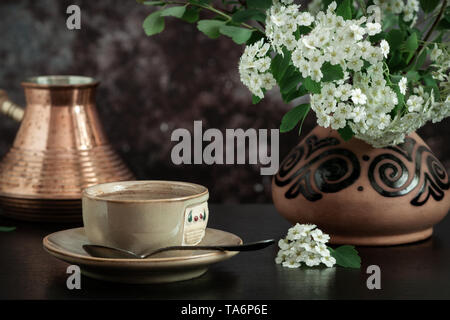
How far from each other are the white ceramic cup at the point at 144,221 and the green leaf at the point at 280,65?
16 centimetres

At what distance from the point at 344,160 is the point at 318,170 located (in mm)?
36

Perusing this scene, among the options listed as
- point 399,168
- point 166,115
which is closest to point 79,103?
point 166,115

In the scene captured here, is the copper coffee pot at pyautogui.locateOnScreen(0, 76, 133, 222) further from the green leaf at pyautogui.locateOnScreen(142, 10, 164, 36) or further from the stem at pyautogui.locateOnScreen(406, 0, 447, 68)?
the stem at pyautogui.locateOnScreen(406, 0, 447, 68)

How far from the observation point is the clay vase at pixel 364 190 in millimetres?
940

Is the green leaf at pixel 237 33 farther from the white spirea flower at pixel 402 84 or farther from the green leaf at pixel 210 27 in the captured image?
the white spirea flower at pixel 402 84

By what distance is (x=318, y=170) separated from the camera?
97 centimetres

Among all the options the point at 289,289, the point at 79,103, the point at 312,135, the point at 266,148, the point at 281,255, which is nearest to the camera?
the point at 289,289

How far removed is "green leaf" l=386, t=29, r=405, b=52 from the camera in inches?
34.4

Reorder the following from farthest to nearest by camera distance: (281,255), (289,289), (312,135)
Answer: (312,135) < (281,255) < (289,289)

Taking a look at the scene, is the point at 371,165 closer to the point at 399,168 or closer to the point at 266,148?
the point at 399,168

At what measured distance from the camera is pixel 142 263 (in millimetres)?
752

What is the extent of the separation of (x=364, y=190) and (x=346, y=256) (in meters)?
0.10

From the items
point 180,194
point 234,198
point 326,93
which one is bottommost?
point 234,198

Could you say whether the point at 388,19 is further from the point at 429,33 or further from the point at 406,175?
the point at 406,175
